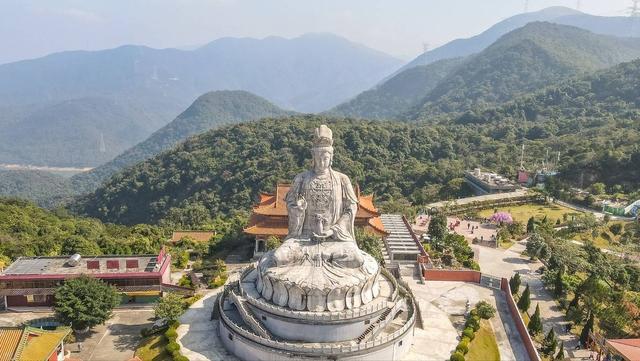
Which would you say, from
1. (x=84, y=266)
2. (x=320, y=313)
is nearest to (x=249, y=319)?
(x=320, y=313)

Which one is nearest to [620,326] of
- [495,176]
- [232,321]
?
[232,321]

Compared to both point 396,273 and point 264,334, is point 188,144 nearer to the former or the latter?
point 396,273

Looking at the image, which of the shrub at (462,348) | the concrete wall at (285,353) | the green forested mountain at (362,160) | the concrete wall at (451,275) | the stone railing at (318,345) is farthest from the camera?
the green forested mountain at (362,160)

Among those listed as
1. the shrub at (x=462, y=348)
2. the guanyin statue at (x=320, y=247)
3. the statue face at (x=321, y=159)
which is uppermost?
the statue face at (x=321, y=159)

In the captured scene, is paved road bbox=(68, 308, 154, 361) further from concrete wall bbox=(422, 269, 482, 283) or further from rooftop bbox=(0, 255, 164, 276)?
concrete wall bbox=(422, 269, 482, 283)

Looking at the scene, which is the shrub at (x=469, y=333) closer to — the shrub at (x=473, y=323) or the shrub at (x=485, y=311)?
the shrub at (x=473, y=323)

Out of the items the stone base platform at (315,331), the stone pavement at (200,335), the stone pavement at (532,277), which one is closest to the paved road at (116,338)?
the stone pavement at (200,335)
